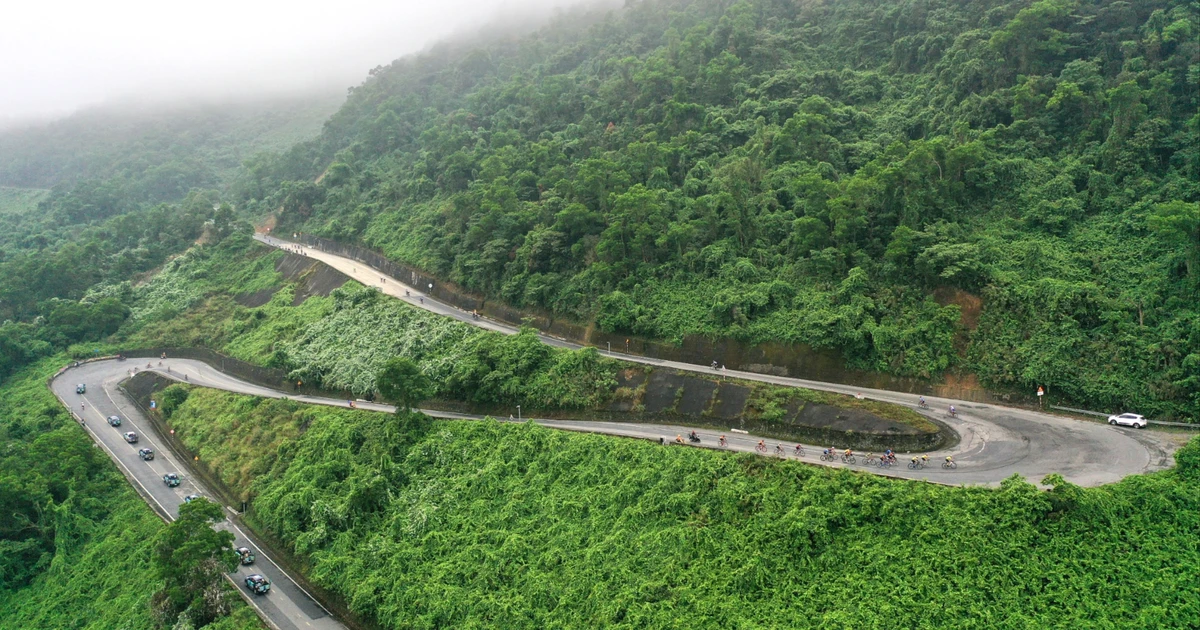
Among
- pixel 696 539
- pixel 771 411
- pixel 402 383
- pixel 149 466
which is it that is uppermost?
pixel 771 411

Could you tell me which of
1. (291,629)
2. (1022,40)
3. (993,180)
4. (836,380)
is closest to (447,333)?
(291,629)

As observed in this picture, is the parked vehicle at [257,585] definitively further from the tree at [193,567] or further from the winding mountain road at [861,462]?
the tree at [193,567]

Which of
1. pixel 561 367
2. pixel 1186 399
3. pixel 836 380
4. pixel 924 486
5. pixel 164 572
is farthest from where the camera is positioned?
pixel 561 367

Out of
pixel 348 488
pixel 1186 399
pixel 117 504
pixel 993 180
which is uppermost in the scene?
pixel 993 180

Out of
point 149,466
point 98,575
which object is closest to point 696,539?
point 98,575

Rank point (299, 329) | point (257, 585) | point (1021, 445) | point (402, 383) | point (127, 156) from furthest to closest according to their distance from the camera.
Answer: point (127, 156)
point (299, 329)
point (402, 383)
point (257, 585)
point (1021, 445)

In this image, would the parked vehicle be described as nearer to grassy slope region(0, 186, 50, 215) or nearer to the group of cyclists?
the group of cyclists

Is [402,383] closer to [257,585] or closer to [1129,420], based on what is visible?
[257,585]

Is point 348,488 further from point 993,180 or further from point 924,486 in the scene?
point 993,180
